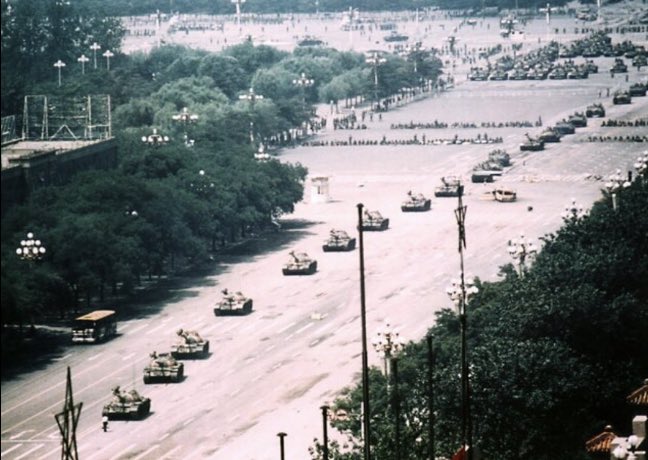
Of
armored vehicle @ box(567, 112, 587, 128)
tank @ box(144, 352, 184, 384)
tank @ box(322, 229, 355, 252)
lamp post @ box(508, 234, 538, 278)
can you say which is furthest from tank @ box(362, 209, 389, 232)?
armored vehicle @ box(567, 112, 587, 128)

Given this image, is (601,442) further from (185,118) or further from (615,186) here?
(185,118)

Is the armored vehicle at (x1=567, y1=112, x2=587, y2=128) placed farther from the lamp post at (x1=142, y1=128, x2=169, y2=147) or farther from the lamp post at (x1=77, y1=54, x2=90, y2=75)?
the lamp post at (x1=142, y1=128, x2=169, y2=147)

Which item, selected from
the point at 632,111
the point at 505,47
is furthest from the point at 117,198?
the point at 505,47

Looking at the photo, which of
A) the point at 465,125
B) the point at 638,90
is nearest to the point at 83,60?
the point at 465,125

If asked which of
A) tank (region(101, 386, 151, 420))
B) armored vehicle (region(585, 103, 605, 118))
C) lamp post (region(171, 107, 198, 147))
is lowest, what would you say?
tank (region(101, 386, 151, 420))

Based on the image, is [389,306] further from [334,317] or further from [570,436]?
[570,436]

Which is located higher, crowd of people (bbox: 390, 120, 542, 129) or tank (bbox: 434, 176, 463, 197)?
crowd of people (bbox: 390, 120, 542, 129)

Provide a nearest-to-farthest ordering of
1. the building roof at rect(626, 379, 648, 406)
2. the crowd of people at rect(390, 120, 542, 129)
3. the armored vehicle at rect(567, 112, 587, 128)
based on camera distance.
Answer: the building roof at rect(626, 379, 648, 406) < the armored vehicle at rect(567, 112, 587, 128) < the crowd of people at rect(390, 120, 542, 129)
